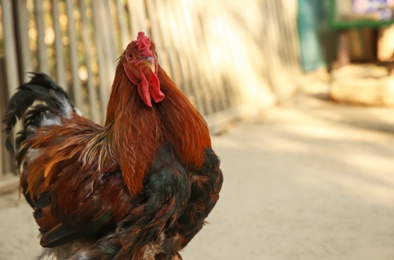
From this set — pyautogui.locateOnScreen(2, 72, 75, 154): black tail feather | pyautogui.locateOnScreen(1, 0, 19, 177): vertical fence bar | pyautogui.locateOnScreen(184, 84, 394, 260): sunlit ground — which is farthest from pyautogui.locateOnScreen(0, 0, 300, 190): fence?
pyautogui.locateOnScreen(2, 72, 75, 154): black tail feather

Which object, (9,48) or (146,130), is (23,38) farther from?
(146,130)

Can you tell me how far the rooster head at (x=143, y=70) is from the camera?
9.30 feet

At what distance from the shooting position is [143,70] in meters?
2.84

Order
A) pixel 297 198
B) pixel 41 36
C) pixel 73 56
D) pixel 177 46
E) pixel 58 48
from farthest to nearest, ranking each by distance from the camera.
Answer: pixel 177 46 → pixel 73 56 → pixel 58 48 → pixel 41 36 → pixel 297 198

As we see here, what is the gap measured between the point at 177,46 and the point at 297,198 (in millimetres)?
2574

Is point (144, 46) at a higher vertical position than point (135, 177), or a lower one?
higher

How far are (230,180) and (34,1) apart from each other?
89.2 inches

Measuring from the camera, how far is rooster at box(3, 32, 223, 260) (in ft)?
9.34

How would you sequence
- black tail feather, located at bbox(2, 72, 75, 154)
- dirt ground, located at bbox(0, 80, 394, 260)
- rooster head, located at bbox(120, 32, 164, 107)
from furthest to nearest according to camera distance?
1. dirt ground, located at bbox(0, 80, 394, 260)
2. black tail feather, located at bbox(2, 72, 75, 154)
3. rooster head, located at bbox(120, 32, 164, 107)

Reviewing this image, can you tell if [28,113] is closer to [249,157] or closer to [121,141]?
[121,141]

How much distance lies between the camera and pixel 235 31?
7.84 metres

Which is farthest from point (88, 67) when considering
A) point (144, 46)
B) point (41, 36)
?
point (144, 46)

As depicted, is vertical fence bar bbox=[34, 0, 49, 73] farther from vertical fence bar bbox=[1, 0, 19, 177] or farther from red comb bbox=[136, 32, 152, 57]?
red comb bbox=[136, 32, 152, 57]

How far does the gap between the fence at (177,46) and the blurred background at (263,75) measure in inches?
0.5
